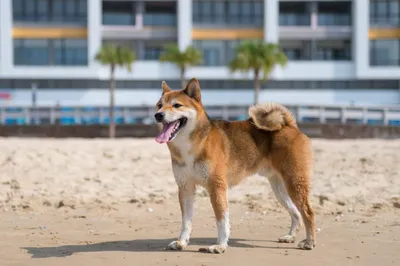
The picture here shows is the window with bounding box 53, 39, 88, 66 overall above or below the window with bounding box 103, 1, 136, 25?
below

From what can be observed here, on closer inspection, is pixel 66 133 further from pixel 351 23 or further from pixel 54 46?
pixel 351 23

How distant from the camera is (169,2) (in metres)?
58.8

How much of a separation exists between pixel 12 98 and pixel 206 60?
15.4 meters

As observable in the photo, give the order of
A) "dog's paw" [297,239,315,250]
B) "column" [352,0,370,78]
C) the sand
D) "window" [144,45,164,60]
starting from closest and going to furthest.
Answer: the sand
"dog's paw" [297,239,315,250]
"column" [352,0,370,78]
"window" [144,45,164,60]

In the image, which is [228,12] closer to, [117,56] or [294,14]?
[294,14]

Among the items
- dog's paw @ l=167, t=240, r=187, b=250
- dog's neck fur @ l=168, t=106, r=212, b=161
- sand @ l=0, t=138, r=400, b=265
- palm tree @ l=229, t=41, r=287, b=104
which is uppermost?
palm tree @ l=229, t=41, r=287, b=104

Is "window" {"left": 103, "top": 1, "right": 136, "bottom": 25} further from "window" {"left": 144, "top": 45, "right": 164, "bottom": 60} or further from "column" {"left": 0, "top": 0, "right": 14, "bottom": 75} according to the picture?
"column" {"left": 0, "top": 0, "right": 14, "bottom": 75}

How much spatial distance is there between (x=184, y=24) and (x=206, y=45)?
258 cm

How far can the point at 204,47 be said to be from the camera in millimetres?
58500

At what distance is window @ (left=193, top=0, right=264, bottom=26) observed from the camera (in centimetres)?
5894

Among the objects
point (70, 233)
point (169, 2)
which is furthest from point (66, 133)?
point (70, 233)

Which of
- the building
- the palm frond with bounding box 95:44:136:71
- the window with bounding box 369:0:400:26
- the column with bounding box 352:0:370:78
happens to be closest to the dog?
the palm frond with bounding box 95:44:136:71

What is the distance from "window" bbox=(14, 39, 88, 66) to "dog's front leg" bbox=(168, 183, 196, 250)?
49472mm

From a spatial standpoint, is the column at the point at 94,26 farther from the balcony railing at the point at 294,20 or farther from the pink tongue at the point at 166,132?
the pink tongue at the point at 166,132
